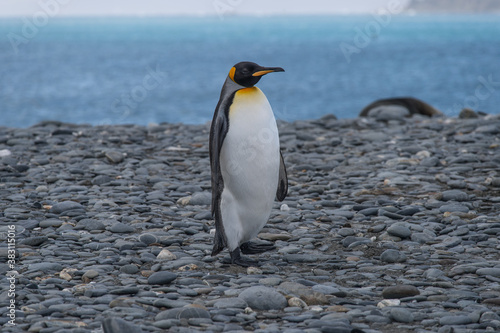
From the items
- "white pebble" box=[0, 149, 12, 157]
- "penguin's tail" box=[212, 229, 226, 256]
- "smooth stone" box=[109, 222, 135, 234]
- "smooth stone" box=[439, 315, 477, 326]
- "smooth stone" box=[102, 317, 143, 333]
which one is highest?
"white pebble" box=[0, 149, 12, 157]

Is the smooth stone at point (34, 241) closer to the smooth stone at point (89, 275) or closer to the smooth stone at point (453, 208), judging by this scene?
the smooth stone at point (89, 275)

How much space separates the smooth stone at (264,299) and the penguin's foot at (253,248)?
0.96 meters

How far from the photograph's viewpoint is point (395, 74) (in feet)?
140

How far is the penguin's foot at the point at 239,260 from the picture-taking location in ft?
13.1

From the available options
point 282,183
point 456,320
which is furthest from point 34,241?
point 456,320

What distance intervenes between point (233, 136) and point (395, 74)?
4005 centimetres

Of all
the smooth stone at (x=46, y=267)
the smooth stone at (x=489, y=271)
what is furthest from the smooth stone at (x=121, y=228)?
the smooth stone at (x=489, y=271)

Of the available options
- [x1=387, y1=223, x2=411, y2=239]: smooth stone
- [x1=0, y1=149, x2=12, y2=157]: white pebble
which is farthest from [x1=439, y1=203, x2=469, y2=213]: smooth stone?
[x1=0, y1=149, x2=12, y2=157]: white pebble

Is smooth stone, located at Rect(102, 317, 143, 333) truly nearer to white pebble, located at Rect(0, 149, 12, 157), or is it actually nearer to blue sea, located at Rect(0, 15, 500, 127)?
white pebble, located at Rect(0, 149, 12, 157)

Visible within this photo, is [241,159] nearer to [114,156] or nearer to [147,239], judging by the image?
[147,239]

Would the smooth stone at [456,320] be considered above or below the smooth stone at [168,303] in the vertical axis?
below

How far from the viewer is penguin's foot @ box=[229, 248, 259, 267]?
3.98 metres

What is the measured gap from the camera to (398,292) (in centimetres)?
335

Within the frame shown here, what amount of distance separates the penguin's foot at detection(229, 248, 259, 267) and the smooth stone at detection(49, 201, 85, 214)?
158 cm
